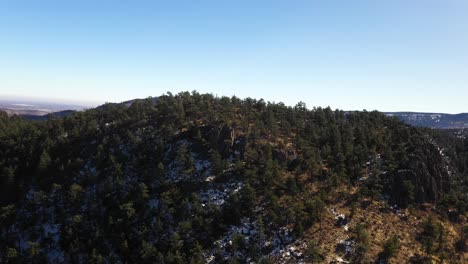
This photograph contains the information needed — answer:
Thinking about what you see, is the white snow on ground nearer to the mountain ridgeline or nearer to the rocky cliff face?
the mountain ridgeline

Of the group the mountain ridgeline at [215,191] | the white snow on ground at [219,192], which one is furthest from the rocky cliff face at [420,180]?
the white snow on ground at [219,192]

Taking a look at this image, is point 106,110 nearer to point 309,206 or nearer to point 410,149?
point 309,206

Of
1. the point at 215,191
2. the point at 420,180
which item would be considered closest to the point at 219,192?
the point at 215,191

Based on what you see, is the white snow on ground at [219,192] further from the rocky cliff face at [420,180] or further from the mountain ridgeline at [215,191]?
the rocky cliff face at [420,180]

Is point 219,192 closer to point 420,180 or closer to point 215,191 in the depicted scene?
point 215,191

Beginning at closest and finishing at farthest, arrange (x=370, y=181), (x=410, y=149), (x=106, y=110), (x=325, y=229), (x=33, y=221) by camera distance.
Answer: (x=325, y=229), (x=33, y=221), (x=370, y=181), (x=410, y=149), (x=106, y=110)

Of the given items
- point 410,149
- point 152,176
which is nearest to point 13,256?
point 152,176

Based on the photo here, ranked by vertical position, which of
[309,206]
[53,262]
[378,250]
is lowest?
[53,262]

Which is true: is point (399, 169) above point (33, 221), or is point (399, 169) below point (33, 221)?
above

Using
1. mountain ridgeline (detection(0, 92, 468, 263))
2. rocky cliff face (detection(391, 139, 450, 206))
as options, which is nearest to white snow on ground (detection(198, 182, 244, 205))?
mountain ridgeline (detection(0, 92, 468, 263))
